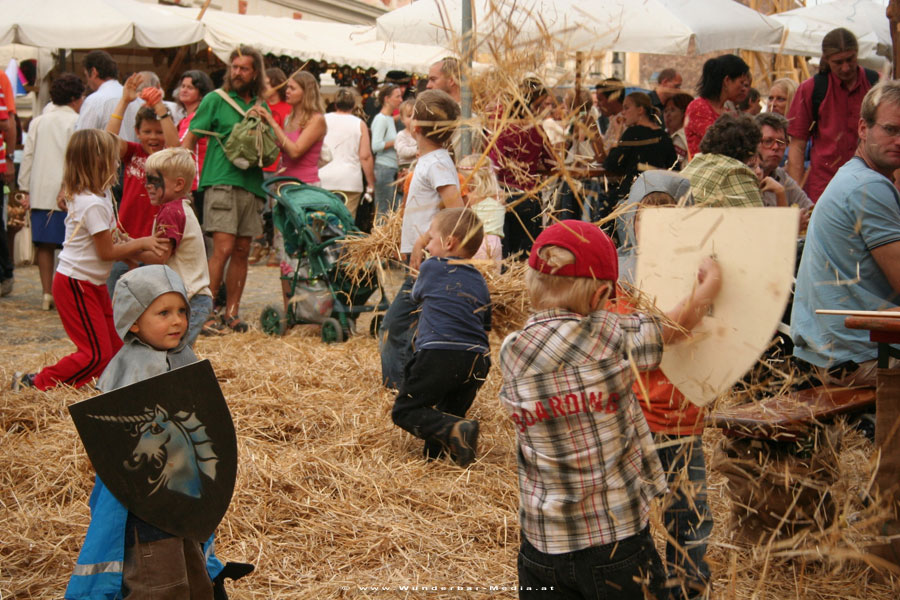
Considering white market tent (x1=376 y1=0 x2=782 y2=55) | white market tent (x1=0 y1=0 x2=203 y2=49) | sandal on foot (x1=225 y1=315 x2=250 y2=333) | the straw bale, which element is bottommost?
sandal on foot (x1=225 y1=315 x2=250 y2=333)

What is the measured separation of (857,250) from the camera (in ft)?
12.4

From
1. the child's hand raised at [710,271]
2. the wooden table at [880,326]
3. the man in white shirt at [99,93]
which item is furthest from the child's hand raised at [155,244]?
the wooden table at [880,326]

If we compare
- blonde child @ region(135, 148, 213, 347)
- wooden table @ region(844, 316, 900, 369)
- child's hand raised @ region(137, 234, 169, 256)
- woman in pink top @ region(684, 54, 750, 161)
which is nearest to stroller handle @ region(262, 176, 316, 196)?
blonde child @ region(135, 148, 213, 347)

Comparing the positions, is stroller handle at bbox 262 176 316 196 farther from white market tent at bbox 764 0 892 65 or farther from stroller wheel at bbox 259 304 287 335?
white market tent at bbox 764 0 892 65

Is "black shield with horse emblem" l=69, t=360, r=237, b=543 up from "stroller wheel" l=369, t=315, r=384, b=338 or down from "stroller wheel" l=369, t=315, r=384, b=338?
up

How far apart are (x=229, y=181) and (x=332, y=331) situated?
61.7 inches

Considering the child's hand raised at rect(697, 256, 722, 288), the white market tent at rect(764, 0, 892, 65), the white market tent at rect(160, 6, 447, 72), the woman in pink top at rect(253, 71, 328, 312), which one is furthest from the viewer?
the white market tent at rect(160, 6, 447, 72)

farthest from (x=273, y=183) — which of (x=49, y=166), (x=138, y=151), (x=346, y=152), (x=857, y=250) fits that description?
(x=857, y=250)

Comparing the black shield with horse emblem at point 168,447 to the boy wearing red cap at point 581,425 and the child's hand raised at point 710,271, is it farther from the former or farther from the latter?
the child's hand raised at point 710,271

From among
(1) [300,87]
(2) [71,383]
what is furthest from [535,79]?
(1) [300,87]

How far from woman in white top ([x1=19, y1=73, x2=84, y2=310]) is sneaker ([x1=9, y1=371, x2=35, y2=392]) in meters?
3.14

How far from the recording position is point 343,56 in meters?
13.8

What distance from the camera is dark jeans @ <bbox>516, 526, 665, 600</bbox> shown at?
2.44 metres

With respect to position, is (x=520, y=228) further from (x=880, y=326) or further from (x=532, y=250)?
(x=532, y=250)
